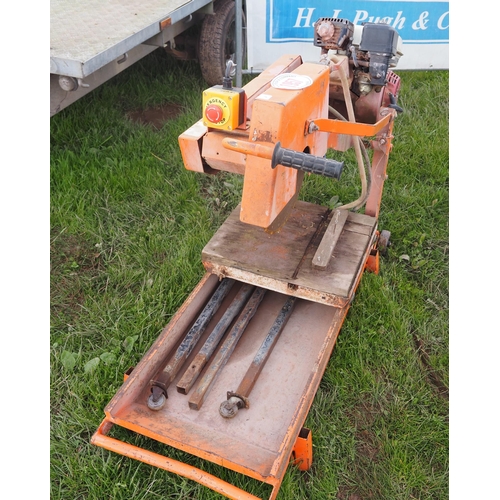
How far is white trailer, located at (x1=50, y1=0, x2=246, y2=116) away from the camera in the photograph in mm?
3018

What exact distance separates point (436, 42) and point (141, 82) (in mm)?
2708

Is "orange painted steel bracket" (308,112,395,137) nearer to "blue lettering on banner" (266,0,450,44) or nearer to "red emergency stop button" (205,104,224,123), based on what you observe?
"red emergency stop button" (205,104,224,123)

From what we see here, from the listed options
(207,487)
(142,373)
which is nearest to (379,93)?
(142,373)

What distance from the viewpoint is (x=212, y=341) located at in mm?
2467

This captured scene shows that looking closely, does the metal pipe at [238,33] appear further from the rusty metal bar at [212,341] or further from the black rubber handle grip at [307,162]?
the black rubber handle grip at [307,162]

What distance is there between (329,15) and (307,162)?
337 cm

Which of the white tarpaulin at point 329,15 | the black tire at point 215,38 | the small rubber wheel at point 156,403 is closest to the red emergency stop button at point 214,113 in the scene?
the small rubber wheel at point 156,403

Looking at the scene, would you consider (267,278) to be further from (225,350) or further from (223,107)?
(223,107)

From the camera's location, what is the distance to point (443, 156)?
3.99m

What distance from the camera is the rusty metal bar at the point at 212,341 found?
2.32m

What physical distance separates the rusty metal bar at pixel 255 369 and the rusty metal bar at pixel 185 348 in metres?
0.27

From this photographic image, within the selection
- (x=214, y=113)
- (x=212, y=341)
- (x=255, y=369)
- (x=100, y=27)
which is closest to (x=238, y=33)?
(x=100, y=27)

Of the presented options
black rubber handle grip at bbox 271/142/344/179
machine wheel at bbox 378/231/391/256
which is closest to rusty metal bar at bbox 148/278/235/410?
machine wheel at bbox 378/231/391/256

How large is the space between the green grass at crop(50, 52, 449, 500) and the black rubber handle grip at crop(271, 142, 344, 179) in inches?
51.0
